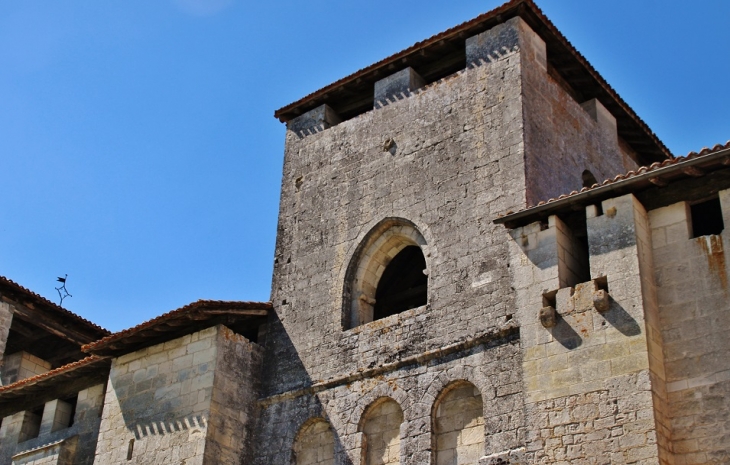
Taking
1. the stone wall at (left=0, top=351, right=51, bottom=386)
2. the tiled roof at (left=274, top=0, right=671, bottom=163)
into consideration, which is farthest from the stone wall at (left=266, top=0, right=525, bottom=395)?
the stone wall at (left=0, top=351, right=51, bottom=386)

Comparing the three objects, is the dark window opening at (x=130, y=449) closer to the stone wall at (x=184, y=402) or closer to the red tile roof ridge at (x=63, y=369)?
the stone wall at (x=184, y=402)

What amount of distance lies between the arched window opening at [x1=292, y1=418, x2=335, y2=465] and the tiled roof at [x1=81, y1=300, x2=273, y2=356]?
2.13 meters

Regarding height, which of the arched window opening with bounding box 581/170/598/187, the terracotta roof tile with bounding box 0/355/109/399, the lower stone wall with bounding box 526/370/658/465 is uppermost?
the arched window opening with bounding box 581/170/598/187

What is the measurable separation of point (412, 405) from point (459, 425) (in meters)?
0.73

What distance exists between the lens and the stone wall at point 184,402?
15.2m

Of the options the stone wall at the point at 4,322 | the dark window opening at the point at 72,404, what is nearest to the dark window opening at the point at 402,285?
the dark window opening at the point at 72,404

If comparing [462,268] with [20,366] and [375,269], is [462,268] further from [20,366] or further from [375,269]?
[20,366]

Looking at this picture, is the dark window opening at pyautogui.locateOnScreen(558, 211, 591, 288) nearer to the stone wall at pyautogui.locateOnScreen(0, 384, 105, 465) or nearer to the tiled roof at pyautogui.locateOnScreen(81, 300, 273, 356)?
the tiled roof at pyautogui.locateOnScreen(81, 300, 273, 356)

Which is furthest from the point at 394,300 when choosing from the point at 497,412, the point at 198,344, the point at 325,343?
the point at 497,412

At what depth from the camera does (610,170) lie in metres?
17.8

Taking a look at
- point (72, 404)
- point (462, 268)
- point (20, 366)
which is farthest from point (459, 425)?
point (20, 366)

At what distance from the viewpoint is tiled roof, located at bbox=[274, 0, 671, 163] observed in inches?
655

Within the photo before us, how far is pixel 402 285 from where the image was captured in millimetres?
18109

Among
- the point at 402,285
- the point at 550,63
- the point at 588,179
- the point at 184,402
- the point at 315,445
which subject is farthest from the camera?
the point at 402,285
